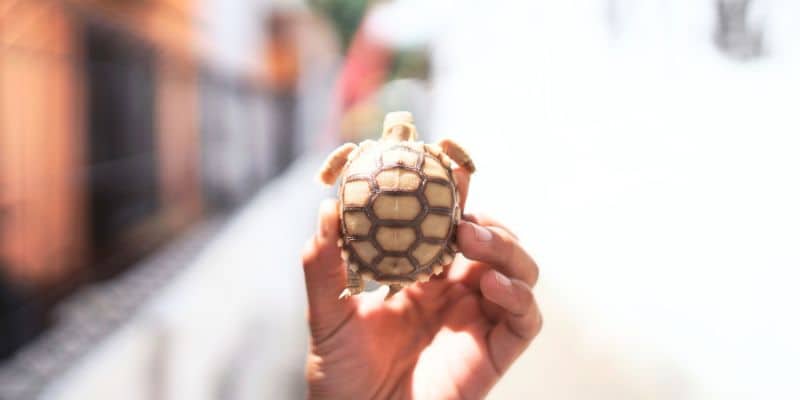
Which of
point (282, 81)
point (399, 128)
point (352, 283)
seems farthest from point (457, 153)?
point (282, 81)

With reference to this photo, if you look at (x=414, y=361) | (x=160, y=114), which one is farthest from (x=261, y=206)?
(x=160, y=114)

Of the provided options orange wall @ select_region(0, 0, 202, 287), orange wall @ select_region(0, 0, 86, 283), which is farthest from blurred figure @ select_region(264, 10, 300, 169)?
orange wall @ select_region(0, 0, 86, 283)

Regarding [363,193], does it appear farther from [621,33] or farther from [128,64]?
[128,64]

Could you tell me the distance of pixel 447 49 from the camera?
115 cm

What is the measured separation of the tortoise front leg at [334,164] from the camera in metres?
0.69

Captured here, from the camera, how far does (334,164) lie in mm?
697

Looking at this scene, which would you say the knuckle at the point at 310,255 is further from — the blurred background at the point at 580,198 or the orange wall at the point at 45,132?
the orange wall at the point at 45,132

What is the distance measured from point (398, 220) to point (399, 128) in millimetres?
160

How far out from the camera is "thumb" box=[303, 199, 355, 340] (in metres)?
0.62

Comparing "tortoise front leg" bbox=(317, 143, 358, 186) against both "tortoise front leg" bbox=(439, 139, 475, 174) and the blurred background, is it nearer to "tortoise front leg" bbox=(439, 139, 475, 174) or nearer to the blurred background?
"tortoise front leg" bbox=(439, 139, 475, 174)

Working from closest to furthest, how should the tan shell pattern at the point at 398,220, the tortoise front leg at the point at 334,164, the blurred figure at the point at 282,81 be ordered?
the tan shell pattern at the point at 398,220, the tortoise front leg at the point at 334,164, the blurred figure at the point at 282,81

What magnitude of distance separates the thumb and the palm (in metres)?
0.02

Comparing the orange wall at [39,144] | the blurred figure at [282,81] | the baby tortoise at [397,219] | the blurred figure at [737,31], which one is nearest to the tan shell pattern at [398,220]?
the baby tortoise at [397,219]

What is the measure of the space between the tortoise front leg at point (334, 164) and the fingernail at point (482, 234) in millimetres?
194
